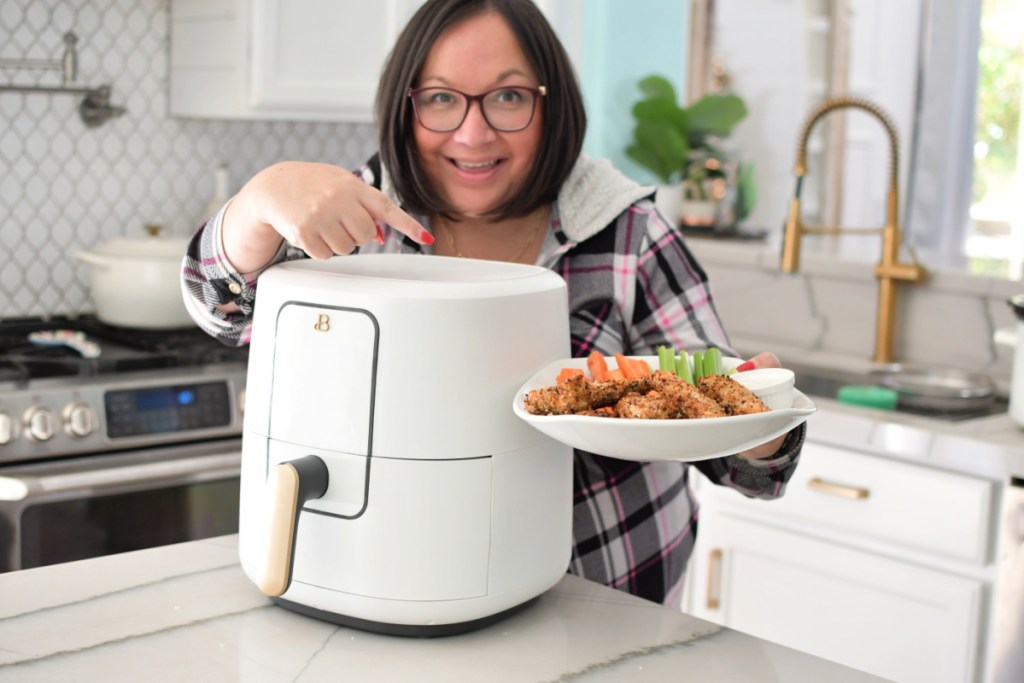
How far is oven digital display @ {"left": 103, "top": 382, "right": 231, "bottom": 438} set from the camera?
6.76 feet

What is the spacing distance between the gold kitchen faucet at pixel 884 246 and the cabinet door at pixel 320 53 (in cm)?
90

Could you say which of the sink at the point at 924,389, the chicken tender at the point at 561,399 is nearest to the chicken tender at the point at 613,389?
the chicken tender at the point at 561,399

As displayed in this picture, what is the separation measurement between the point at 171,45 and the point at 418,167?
1.44 m

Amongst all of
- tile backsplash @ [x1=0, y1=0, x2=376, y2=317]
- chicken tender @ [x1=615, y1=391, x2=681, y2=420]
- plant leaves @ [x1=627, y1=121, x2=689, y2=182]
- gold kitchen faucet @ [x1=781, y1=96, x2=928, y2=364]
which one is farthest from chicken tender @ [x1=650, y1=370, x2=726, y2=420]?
plant leaves @ [x1=627, y1=121, x2=689, y2=182]

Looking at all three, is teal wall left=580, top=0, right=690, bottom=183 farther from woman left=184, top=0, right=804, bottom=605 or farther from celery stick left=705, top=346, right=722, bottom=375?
celery stick left=705, top=346, right=722, bottom=375

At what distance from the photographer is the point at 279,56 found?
239 centimetres

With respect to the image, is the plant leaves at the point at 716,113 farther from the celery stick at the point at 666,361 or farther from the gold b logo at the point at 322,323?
the gold b logo at the point at 322,323

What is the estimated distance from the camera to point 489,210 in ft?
4.45

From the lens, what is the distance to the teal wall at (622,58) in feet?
10.5

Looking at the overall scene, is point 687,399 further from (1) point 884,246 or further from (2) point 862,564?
(1) point 884,246

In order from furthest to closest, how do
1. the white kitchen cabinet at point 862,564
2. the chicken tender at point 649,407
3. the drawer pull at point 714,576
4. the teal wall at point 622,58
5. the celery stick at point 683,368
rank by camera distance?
the teal wall at point 622,58
the drawer pull at point 714,576
the white kitchen cabinet at point 862,564
the celery stick at point 683,368
the chicken tender at point 649,407

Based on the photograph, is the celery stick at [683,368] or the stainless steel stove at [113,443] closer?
the celery stick at [683,368]

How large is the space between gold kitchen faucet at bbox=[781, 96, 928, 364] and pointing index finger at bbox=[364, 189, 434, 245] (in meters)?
1.57

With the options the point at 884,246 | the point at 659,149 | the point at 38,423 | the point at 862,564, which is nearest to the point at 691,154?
the point at 659,149
